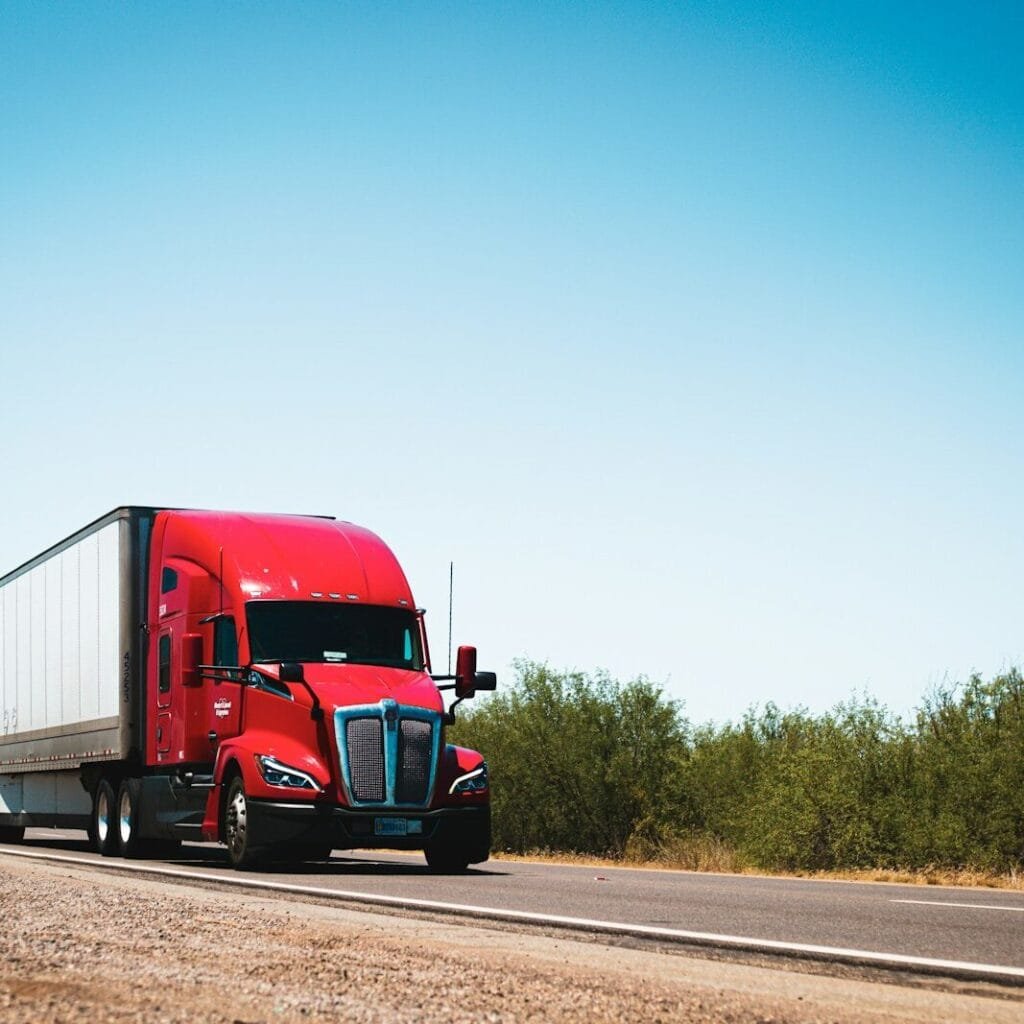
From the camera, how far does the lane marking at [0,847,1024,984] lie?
8.33 metres

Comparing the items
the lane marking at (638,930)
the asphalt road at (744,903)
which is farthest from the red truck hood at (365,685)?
→ the lane marking at (638,930)

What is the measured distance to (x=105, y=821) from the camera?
2130 centimetres

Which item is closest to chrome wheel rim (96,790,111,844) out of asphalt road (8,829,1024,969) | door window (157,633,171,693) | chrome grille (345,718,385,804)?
asphalt road (8,829,1024,969)

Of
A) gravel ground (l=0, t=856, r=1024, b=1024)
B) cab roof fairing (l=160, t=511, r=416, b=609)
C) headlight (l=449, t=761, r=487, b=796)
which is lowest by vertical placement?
gravel ground (l=0, t=856, r=1024, b=1024)

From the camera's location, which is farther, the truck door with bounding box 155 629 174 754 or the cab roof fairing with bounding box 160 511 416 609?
the truck door with bounding box 155 629 174 754

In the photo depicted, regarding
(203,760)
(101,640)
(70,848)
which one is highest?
(101,640)

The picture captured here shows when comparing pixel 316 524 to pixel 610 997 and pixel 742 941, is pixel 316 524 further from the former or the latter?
pixel 610 997

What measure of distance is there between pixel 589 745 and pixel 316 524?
22120mm

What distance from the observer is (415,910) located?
11.8 metres

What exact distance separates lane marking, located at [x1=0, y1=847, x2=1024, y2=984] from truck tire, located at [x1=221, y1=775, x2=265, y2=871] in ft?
2.85

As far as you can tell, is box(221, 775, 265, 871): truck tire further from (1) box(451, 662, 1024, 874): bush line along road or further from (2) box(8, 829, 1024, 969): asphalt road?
(1) box(451, 662, 1024, 874): bush line along road

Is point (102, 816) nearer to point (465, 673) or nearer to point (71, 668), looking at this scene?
point (71, 668)

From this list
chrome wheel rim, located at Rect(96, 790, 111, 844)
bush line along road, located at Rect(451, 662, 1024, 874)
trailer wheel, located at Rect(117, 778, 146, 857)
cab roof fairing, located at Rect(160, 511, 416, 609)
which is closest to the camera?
cab roof fairing, located at Rect(160, 511, 416, 609)

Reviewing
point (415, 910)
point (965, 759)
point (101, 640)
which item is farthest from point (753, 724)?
point (415, 910)
